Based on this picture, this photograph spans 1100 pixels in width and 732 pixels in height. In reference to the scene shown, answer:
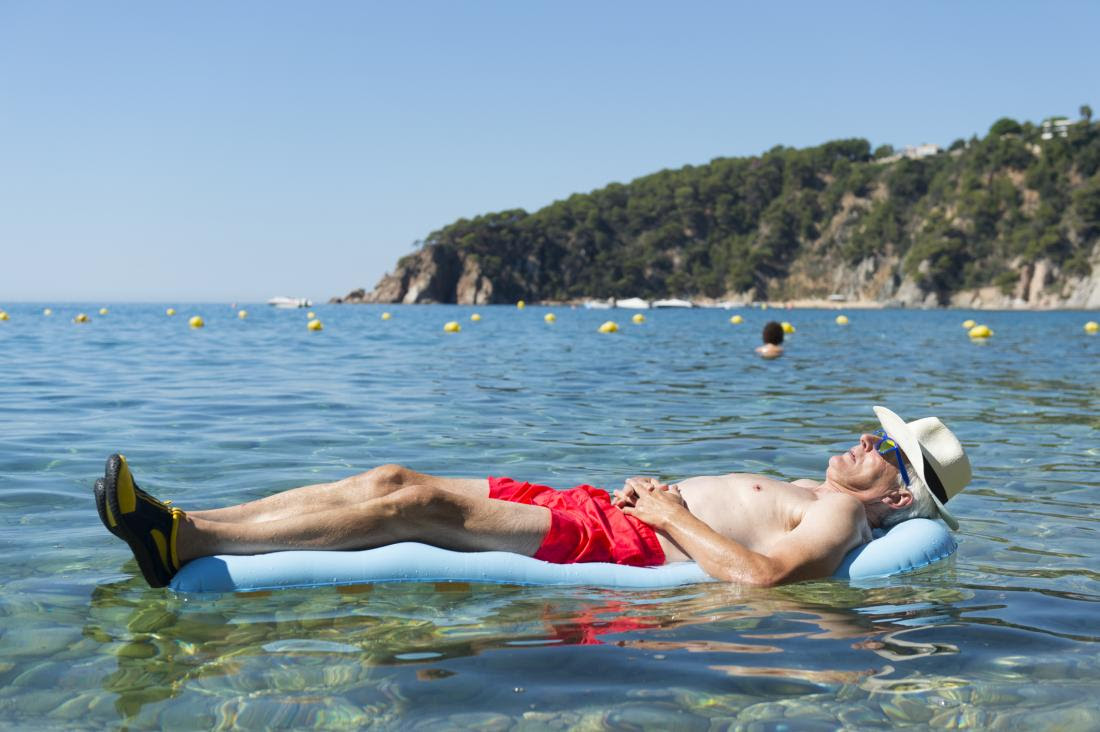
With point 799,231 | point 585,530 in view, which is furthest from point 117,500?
point 799,231

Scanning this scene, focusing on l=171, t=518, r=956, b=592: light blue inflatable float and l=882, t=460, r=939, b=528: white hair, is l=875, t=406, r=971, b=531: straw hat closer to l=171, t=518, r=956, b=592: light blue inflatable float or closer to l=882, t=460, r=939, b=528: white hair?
l=882, t=460, r=939, b=528: white hair

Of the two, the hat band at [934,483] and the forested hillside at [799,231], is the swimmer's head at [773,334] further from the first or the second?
the forested hillside at [799,231]

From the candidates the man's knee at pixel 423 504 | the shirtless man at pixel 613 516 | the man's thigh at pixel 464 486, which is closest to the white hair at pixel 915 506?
the shirtless man at pixel 613 516

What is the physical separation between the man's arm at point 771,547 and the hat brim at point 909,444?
15.7 inches

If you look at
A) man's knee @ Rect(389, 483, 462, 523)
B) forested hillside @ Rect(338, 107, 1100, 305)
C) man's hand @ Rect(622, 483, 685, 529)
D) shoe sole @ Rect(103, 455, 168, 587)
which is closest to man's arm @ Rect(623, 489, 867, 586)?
man's hand @ Rect(622, 483, 685, 529)

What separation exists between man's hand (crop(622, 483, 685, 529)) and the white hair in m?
1.25

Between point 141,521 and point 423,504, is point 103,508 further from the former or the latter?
point 423,504

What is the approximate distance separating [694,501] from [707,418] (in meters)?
5.62

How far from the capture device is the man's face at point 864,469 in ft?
16.4

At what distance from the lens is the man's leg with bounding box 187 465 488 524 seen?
447cm

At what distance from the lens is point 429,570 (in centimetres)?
446

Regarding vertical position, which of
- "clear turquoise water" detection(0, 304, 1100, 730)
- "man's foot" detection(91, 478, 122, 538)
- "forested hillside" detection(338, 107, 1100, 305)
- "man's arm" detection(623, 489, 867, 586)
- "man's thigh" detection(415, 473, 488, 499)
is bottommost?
"clear turquoise water" detection(0, 304, 1100, 730)

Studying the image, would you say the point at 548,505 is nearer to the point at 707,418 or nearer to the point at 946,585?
the point at 946,585

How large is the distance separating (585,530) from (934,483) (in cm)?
192
